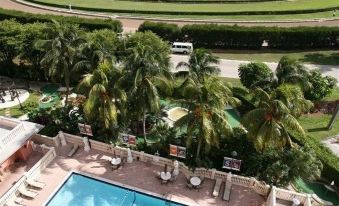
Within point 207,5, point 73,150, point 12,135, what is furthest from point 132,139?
point 207,5

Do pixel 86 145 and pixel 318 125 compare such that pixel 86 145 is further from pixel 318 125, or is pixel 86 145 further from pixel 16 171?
pixel 318 125

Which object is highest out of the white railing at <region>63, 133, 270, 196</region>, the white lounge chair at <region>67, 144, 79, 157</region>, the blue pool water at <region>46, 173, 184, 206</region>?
the white railing at <region>63, 133, 270, 196</region>

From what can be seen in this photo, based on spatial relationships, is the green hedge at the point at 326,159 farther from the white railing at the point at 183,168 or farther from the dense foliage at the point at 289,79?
the white railing at the point at 183,168

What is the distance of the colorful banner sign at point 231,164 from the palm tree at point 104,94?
1009 centimetres

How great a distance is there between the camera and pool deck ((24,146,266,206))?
95.0 feet

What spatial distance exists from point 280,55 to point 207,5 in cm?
2435

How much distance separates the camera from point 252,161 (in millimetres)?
30125

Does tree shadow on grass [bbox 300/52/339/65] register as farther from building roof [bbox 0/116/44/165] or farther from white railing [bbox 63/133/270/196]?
building roof [bbox 0/116/44/165]

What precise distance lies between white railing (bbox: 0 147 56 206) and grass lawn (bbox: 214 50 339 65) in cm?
3158

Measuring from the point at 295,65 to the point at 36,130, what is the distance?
79.3 ft

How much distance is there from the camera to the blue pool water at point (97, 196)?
28.9 metres

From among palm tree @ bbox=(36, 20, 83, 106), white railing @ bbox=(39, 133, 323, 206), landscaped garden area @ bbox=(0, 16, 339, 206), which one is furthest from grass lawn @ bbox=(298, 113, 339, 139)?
palm tree @ bbox=(36, 20, 83, 106)

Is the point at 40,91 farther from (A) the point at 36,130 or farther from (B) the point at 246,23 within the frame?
(B) the point at 246,23

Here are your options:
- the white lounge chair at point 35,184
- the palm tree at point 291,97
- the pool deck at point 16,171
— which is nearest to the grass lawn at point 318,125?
the palm tree at point 291,97
